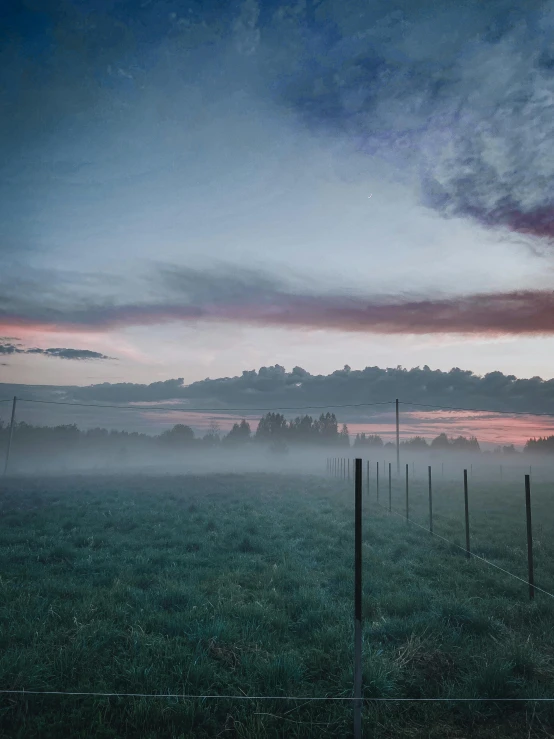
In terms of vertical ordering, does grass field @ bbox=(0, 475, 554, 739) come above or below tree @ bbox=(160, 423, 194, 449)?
above

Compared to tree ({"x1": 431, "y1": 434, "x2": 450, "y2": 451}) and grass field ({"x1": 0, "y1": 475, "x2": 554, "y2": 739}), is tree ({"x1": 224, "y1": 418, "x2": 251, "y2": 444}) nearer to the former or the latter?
tree ({"x1": 431, "y1": 434, "x2": 450, "y2": 451})

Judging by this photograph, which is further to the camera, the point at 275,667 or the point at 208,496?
the point at 208,496

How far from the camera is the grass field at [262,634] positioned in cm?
445

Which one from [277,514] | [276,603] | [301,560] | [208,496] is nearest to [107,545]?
[301,560]

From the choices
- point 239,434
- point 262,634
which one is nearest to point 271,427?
point 239,434

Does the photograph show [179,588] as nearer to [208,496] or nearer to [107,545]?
[107,545]

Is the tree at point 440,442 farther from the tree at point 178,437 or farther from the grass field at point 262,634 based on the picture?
the grass field at point 262,634

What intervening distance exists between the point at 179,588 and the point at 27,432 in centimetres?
11332

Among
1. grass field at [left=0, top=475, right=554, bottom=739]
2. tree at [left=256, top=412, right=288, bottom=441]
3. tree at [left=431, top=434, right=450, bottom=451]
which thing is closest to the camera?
grass field at [left=0, top=475, right=554, bottom=739]

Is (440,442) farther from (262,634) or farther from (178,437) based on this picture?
(262,634)

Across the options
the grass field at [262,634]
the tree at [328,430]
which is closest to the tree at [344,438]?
the tree at [328,430]

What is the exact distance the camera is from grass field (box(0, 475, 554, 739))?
445 cm

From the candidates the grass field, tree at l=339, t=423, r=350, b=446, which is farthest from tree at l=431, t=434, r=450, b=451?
the grass field

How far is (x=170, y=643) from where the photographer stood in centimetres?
581
